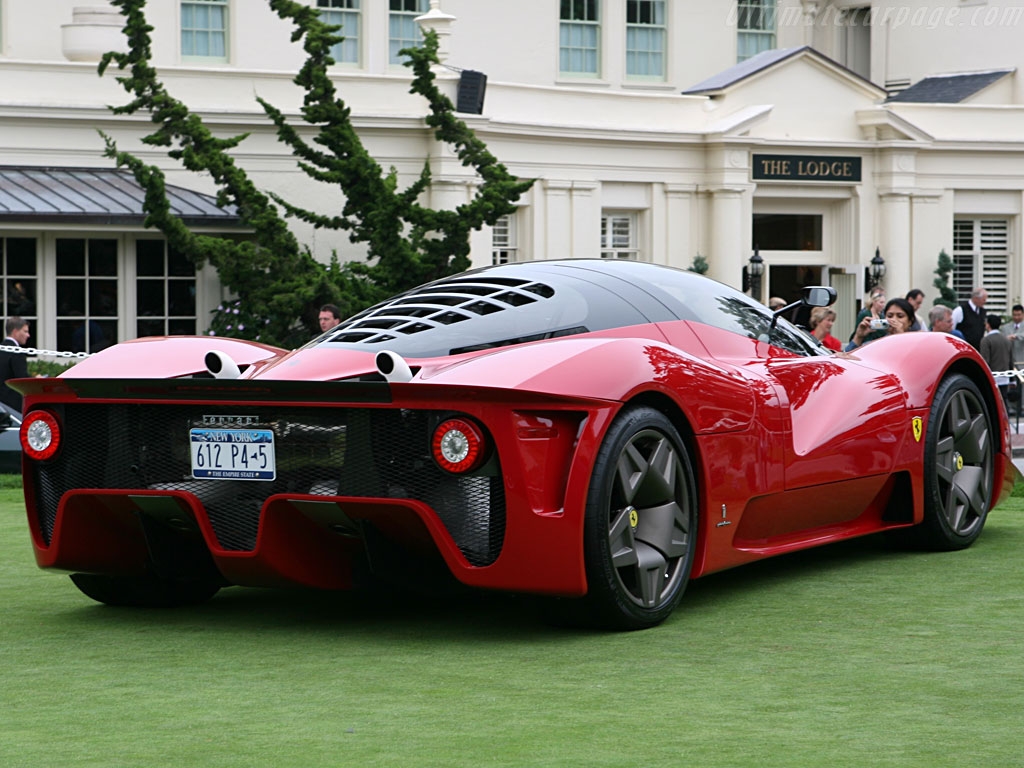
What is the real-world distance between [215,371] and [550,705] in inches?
77.4

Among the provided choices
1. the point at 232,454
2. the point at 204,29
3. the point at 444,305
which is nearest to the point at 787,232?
the point at 204,29

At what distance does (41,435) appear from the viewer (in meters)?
6.26

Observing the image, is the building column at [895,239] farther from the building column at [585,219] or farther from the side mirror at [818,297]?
the side mirror at [818,297]

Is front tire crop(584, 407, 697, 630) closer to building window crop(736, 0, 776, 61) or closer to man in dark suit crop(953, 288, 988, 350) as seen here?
man in dark suit crop(953, 288, 988, 350)

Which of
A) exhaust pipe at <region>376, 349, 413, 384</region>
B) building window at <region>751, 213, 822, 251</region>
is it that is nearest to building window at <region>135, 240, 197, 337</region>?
building window at <region>751, 213, 822, 251</region>

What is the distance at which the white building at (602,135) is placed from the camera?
23609 mm

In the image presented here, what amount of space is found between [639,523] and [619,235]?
23.3 m

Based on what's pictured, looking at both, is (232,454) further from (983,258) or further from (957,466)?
(983,258)

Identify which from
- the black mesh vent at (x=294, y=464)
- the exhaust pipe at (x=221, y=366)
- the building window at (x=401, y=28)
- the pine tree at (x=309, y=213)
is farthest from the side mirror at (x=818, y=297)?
the building window at (x=401, y=28)

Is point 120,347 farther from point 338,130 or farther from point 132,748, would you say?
point 338,130

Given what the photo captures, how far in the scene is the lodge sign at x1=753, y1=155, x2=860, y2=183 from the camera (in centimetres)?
2997

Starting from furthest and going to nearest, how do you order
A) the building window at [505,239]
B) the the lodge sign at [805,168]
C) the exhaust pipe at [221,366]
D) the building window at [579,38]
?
1. the building window at [579,38]
2. the the lodge sign at [805,168]
3. the building window at [505,239]
4. the exhaust pipe at [221,366]

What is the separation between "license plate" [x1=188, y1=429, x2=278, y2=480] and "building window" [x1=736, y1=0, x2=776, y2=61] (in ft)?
96.7

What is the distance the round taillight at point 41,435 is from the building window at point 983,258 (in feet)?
89.6
